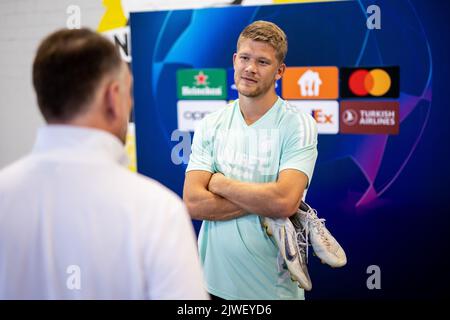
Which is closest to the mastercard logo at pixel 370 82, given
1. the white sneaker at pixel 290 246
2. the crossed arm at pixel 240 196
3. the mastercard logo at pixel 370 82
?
the mastercard logo at pixel 370 82

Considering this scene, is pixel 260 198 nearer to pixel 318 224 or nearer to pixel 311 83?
pixel 318 224

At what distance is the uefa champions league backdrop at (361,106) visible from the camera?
2998 millimetres

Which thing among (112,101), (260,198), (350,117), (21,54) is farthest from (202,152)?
(21,54)

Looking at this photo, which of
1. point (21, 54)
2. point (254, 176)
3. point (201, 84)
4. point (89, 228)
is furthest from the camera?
point (21, 54)

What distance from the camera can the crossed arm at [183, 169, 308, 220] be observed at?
202 cm

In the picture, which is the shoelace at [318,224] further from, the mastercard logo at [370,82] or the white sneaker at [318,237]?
the mastercard logo at [370,82]

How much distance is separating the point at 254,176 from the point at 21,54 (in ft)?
8.09

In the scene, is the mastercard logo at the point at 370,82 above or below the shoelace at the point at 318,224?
above

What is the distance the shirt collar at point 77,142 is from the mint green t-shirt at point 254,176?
3.58ft

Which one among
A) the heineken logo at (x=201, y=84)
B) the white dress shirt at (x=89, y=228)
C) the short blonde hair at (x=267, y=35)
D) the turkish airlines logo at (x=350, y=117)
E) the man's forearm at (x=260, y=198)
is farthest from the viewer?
the heineken logo at (x=201, y=84)

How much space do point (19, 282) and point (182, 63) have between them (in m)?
2.49

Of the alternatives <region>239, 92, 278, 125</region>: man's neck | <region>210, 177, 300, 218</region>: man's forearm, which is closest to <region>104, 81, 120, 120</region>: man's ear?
<region>210, 177, 300, 218</region>: man's forearm

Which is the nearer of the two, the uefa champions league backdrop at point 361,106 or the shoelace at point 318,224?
the shoelace at point 318,224

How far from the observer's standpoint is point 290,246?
Result: 6.64 feet
